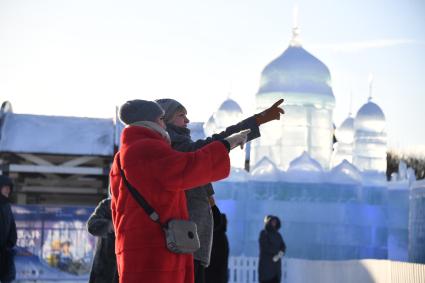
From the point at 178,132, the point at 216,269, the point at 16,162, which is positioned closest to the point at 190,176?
the point at 178,132

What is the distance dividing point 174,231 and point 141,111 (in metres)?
0.70

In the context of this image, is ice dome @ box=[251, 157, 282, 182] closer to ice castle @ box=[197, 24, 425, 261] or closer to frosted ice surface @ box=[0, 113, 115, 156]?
ice castle @ box=[197, 24, 425, 261]

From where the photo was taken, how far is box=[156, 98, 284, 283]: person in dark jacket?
6.42m

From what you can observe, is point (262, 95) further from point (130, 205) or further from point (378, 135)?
point (130, 205)

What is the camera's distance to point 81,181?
30.3 meters

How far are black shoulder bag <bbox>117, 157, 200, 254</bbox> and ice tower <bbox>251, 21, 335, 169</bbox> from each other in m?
28.4

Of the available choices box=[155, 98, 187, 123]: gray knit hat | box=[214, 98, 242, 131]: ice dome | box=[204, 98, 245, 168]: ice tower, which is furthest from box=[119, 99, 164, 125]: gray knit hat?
box=[214, 98, 242, 131]: ice dome

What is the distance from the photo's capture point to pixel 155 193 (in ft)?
17.8

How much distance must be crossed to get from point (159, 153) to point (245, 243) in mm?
23339

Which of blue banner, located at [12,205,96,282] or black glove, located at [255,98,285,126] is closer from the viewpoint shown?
black glove, located at [255,98,285,126]

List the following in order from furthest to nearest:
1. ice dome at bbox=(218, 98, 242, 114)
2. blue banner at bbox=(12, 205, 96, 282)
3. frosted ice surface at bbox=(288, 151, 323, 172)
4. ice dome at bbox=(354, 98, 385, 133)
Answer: ice dome at bbox=(354, 98, 385, 133), ice dome at bbox=(218, 98, 242, 114), frosted ice surface at bbox=(288, 151, 323, 172), blue banner at bbox=(12, 205, 96, 282)

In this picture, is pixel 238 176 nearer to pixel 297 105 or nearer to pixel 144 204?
pixel 297 105

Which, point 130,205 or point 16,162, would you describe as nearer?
point 130,205


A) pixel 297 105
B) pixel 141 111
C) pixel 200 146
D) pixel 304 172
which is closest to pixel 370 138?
pixel 297 105
